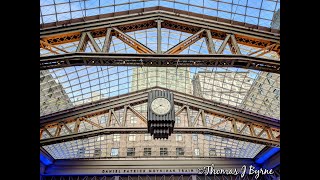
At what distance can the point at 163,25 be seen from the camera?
20938 mm

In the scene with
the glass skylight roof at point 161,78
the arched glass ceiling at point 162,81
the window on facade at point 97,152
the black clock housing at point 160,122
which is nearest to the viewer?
the glass skylight roof at point 161,78

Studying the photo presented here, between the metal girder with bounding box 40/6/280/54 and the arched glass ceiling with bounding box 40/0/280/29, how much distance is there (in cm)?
277

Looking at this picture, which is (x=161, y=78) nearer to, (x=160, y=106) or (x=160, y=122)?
(x=160, y=106)

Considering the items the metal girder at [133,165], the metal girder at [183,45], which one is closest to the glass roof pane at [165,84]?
the metal girder at [133,165]

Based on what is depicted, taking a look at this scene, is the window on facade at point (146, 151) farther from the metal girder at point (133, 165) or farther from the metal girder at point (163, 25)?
the metal girder at point (163, 25)

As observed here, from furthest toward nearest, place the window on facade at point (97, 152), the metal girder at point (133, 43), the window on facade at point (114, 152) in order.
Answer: the window on facade at point (97, 152), the window on facade at point (114, 152), the metal girder at point (133, 43)

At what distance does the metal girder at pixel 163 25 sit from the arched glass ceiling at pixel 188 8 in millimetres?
2767

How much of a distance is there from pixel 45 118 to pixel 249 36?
18585mm

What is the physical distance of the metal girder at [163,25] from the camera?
19.1 metres

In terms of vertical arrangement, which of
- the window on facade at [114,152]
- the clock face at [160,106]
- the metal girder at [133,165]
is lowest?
the metal girder at [133,165]
